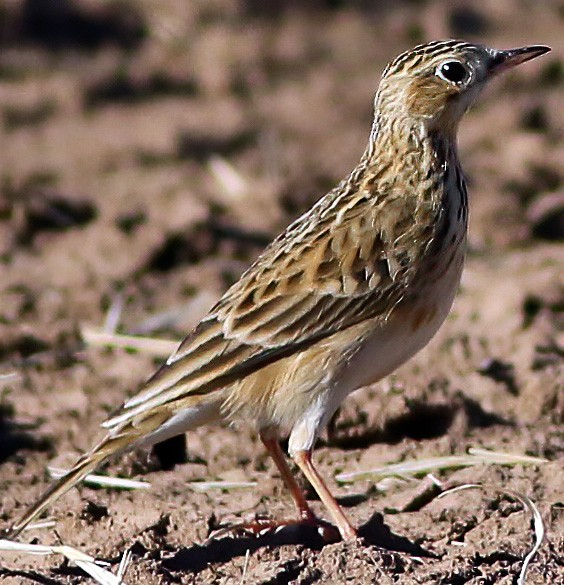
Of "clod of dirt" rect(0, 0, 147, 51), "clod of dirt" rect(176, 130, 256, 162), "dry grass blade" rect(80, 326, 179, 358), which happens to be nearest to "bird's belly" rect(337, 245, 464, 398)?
"dry grass blade" rect(80, 326, 179, 358)

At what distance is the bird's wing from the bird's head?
412 millimetres

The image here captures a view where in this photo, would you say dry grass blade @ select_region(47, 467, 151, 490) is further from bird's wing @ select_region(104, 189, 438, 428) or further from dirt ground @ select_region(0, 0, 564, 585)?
bird's wing @ select_region(104, 189, 438, 428)

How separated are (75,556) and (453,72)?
8.24ft

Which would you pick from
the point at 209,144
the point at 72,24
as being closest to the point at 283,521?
the point at 209,144

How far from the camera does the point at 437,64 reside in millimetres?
6012

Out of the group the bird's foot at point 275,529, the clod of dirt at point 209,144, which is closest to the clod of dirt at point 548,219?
the clod of dirt at point 209,144

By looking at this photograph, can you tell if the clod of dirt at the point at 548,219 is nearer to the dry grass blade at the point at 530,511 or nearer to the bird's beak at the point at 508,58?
the bird's beak at the point at 508,58

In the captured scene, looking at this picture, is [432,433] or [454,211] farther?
[432,433]

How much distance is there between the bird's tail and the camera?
5148 mm

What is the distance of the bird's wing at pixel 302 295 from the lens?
17.8 ft

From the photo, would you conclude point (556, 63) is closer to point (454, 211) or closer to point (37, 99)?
point (37, 99)

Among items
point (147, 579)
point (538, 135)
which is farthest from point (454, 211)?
point (538, 135)

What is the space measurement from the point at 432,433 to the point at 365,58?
6770mm

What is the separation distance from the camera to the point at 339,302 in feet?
18.4
